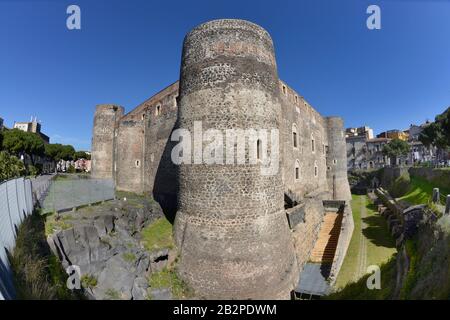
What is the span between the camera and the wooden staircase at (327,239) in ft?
47.8

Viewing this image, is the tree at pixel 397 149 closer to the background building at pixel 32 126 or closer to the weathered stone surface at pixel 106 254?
the weathered stone surface at pixel 106 254

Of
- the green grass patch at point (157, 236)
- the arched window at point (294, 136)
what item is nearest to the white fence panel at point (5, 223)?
the green grass patch at point (157, 236)

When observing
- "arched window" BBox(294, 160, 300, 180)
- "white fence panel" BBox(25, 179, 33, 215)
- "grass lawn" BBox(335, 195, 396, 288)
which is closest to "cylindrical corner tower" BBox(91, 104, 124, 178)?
"white fence panel" BBox(25, 179, 33, 215)

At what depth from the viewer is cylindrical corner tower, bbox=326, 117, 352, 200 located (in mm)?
30203

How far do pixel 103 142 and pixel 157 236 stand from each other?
47.6ft

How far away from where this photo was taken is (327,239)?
16828mm

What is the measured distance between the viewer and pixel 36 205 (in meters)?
9.86

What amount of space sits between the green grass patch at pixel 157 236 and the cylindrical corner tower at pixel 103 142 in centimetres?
1152

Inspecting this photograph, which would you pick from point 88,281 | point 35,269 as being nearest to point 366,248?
point 88,281

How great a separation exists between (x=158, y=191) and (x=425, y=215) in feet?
52.1

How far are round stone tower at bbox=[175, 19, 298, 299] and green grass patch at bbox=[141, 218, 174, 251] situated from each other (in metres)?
0.66

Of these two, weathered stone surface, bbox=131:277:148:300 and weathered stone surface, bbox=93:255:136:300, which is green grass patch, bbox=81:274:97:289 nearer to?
weathered stone surface, bbox=93:255:136:300

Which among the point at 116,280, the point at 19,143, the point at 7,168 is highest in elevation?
the point at 19,143

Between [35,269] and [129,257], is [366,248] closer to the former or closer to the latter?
[129,257]
